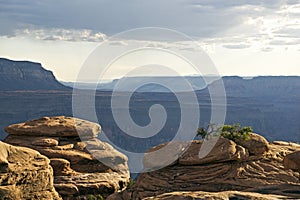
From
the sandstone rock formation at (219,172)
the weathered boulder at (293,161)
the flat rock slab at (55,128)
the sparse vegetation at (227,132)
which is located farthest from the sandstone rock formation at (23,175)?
the flat rock slab at (55,128)

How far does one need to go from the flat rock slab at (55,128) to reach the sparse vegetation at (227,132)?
13.9 metres

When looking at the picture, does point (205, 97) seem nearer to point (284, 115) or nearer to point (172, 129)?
point (284, 115)

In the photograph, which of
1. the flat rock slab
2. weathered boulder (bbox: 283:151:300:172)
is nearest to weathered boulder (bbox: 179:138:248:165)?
weathered boulder (bbox: 283:151:300:172)

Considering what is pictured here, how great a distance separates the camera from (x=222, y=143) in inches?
1241

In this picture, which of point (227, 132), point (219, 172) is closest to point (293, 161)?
point (219, 172)

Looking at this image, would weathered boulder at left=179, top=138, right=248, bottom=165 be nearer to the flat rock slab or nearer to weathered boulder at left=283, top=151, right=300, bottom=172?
weathered boulder at left=283, top=151, right=300, bottom=172

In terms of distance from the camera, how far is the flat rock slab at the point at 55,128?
41.1 m

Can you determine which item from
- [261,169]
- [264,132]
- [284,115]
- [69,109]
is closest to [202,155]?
[261,169]

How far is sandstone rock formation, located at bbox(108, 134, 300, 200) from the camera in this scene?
96.7 ft

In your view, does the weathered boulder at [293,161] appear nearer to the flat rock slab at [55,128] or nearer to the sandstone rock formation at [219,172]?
the sandstone rock formation at [219,172]

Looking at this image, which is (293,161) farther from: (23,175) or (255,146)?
(23,175)

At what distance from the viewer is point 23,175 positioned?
19172 mm

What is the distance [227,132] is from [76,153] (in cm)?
1440

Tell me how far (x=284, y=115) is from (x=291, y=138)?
32.5 m
